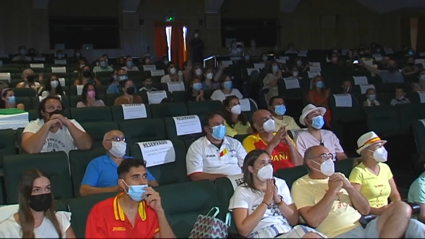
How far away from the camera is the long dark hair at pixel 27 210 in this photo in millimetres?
2915

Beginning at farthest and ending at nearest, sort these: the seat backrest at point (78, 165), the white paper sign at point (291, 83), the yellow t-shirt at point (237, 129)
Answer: the white paper sign at point (291, 83) → the yellow t-shirt at point (237, 129) → the seat backrest at point (78, 165)

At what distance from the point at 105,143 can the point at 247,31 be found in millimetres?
14406

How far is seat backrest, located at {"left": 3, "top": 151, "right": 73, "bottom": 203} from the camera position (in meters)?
3.97

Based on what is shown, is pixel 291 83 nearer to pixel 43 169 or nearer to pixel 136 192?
pixel 43 169

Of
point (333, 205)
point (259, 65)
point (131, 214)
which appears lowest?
point (333, 205)

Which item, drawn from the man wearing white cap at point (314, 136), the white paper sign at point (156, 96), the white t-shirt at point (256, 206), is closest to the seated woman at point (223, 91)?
the white paper sign at point (156, 96)

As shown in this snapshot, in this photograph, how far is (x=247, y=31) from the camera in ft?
59.4

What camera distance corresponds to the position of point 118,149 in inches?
163

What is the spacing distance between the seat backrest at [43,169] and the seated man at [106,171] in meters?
0.23

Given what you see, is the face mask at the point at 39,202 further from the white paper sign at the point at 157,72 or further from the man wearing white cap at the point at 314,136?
the white paper sign at the point at 157,72

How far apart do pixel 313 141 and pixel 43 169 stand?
94.0 inches

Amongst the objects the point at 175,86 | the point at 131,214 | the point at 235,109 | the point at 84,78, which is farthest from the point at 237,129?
the point at 84,78

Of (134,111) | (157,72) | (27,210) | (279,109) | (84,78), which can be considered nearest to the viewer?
(27,210)

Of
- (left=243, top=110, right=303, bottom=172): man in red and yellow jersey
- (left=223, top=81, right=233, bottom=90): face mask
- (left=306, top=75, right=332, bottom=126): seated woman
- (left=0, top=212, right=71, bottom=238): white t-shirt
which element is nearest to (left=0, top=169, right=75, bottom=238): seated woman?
(left=0, top=212, right=71, bottom=238): white t-shirt
